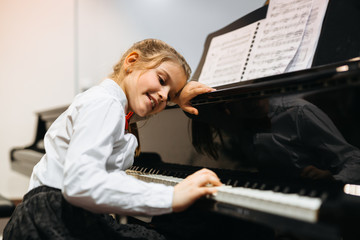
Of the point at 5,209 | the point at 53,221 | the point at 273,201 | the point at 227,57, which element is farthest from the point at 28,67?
the point at 273,201

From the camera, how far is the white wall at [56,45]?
4.35 metres

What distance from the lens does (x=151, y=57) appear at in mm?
1221

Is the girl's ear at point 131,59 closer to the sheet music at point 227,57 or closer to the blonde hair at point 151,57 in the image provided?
the blonde hair at point 151,57

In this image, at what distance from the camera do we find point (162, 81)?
123cm

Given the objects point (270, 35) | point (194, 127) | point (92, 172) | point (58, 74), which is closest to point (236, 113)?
point (194, 127)

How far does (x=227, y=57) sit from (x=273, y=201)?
1.12m

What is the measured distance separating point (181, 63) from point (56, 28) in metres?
3.80

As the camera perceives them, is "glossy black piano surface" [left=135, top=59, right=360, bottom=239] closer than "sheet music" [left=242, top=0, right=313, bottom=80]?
Yes

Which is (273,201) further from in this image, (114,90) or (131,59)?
(131,59)

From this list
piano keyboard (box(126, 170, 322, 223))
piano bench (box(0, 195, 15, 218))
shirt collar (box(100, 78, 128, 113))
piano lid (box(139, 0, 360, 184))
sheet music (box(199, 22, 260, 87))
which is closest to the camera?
piano keyboard (box(126, 170, 322, 223))

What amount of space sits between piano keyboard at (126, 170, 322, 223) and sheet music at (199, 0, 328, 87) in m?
0.72

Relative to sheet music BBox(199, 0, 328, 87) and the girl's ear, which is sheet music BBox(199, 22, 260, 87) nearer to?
sheet music BBox(199, 0, 328, 87)

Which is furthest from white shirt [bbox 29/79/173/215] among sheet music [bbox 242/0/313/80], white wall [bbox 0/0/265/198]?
white wall [bbox 0/0/265/198]

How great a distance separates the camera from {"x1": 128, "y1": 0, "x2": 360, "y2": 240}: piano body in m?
0.73
